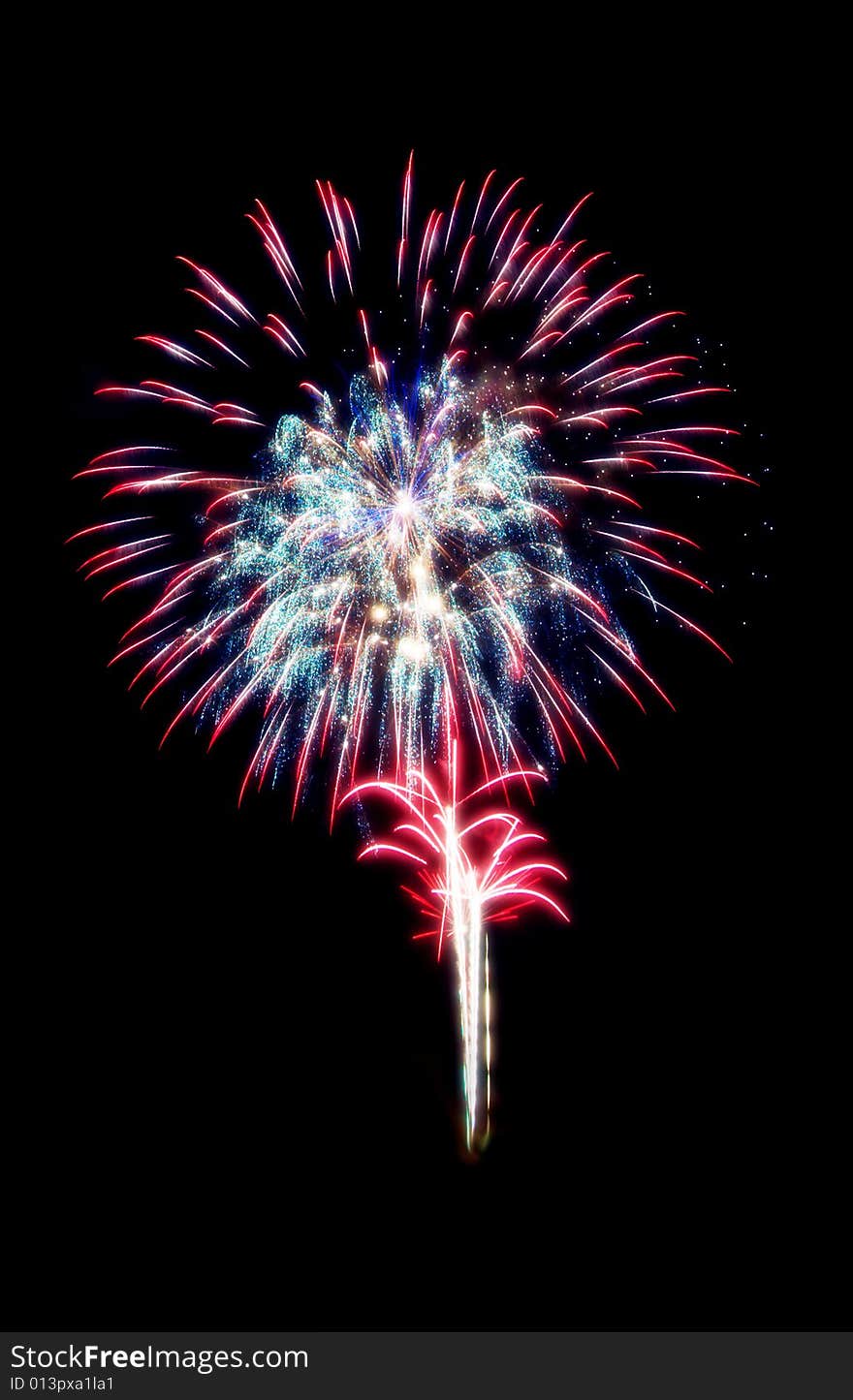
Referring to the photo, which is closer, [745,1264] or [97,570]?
[97,570]

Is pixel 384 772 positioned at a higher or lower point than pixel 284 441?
lower

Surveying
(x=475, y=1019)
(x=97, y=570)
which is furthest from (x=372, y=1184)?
(x=97, y=570)

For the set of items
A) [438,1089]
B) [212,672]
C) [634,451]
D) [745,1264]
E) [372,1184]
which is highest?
[634,451]

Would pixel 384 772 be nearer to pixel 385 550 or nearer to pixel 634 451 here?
pixel 385 550

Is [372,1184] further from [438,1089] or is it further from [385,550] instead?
[385,550]

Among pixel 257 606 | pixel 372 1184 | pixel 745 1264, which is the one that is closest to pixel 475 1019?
pixel 372 1184

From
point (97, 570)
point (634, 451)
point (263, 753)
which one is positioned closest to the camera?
point (634, 451)

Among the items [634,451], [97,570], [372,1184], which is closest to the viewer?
[634,451]

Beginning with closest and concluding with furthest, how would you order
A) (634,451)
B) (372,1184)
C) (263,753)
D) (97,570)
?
(634,451), (97,570), (263,753), (372,1184)

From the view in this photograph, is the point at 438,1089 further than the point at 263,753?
Yes
